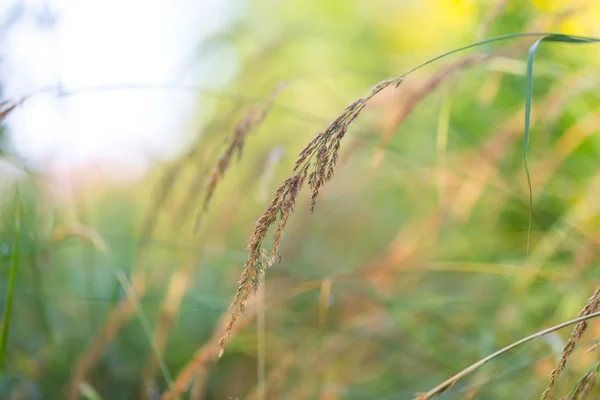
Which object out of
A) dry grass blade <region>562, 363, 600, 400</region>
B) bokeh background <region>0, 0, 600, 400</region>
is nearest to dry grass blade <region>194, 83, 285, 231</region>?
bokeh background <region>0, 0, 600, 400</region>

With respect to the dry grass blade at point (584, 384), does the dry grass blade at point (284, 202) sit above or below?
above

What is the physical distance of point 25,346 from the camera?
161cm

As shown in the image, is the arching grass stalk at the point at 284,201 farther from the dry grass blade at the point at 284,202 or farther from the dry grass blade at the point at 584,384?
the dry grass blade at the point at 584,384

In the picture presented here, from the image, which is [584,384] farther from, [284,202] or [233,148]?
[233,148]

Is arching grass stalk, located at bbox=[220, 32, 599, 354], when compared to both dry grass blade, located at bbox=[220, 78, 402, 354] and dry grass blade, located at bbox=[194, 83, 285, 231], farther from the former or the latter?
dry grass blade, located at bbox=[194, 83, 285, 231]

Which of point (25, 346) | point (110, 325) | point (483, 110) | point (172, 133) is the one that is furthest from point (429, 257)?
point (172, 133)

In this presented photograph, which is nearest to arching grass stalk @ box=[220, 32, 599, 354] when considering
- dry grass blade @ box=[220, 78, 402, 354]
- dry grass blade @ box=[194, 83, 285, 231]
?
dry grass blade @ box=[220, 78, 402, 354]

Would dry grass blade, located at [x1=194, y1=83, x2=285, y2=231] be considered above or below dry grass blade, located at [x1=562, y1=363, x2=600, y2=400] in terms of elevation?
above

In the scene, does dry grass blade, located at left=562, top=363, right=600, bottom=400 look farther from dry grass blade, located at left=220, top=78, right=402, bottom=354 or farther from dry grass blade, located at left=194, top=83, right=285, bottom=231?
dry grass blade, located at left=194, top=83, right=285, bottom=231

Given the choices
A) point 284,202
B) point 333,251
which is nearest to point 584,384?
point 284,202

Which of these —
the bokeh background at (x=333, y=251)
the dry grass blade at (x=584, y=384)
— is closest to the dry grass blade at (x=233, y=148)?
the bokeh background at (x=333, y=251)

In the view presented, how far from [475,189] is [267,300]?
0.72 m

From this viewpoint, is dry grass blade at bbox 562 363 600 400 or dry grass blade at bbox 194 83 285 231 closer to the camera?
dry grass blade at bbox 562 363 600 400

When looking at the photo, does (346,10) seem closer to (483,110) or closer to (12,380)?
(483,110)
